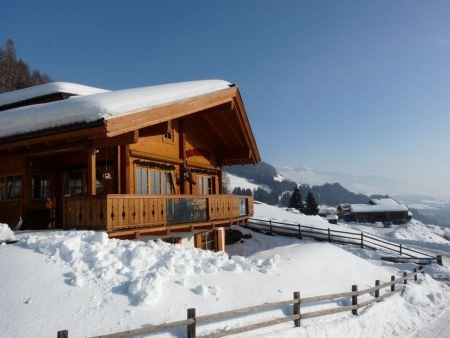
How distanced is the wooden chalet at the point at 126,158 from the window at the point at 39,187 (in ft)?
0.14

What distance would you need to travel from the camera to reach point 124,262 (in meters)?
9.16

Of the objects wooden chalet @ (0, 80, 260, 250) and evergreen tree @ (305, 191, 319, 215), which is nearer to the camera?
wooden chalet @ (0, 80, 260, 250)

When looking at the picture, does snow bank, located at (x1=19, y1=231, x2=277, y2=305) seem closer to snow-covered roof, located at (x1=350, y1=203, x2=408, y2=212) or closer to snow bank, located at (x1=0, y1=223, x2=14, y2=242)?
snow bank, located at (x1=0, y1=223, x2=14, y2=242)

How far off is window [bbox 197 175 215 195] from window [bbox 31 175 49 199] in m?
7.36

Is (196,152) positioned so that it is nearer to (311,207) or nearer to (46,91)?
(46,91)

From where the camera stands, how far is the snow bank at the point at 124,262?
817cm

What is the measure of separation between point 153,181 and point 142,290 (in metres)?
8.51

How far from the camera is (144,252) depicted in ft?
32.0

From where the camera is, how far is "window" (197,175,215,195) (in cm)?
2012

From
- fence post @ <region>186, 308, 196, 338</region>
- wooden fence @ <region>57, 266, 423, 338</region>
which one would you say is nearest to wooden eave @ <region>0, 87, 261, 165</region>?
fence post @ <region>186, 308, 196, 338</region>

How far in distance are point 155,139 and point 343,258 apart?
9761mm

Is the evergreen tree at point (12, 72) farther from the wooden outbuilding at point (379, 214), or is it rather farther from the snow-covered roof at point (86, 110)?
the wooden outbuilding at point (379, 214)

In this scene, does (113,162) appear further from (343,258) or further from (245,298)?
(343,258)

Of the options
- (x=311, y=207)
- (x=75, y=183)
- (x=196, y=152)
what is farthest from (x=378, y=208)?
(x=75, y=183)
